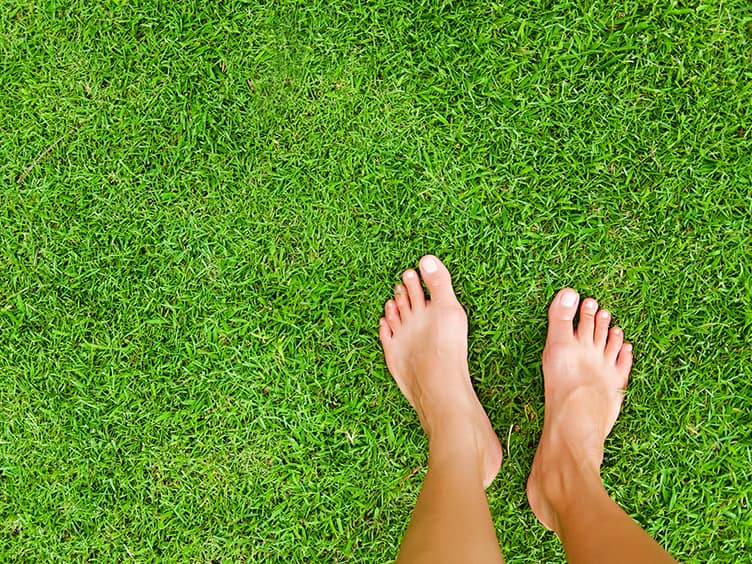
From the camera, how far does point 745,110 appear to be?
2.11m

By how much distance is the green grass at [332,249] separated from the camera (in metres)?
2.12

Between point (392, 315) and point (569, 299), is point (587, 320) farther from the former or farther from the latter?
point (392, 315)

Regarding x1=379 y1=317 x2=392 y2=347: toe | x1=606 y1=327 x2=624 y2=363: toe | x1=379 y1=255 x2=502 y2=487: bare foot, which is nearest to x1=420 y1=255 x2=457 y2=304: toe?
x1=379 y1=255 x2=502 y2=487: bare foot

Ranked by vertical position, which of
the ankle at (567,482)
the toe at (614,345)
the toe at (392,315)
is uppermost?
the toe at (392,315)

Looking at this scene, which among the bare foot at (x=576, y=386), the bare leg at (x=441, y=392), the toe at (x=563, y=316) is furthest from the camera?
the toe at (x=563, y=316)

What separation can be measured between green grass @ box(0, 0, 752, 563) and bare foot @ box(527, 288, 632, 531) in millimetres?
70

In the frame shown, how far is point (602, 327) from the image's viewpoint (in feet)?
7.09

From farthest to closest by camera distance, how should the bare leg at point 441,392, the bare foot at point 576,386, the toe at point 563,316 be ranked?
the toe at point 563,316, the bare foot at point 576,386, the bare leg at point 441,392

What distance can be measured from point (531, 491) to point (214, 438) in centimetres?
131

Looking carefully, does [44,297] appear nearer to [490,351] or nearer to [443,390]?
[443,390]

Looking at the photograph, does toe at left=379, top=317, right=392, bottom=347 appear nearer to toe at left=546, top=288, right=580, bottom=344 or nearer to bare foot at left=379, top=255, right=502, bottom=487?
bare foot at left=379, top=255, right=502, bottom=487

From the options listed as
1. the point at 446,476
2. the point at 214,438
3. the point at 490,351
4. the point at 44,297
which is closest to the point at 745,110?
the point at 490,351

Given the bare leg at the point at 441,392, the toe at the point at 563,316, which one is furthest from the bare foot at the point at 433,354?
the toe at the point at 563,316

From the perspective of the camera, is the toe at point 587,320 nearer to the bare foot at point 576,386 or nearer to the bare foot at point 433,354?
the bare foot at point 576,386
